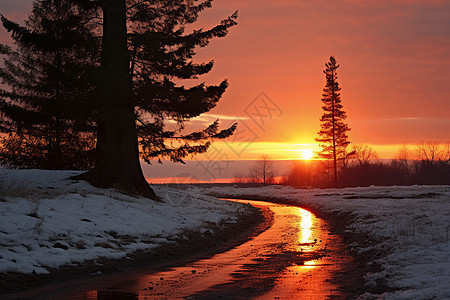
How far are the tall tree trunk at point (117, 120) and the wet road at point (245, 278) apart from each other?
9825 mm

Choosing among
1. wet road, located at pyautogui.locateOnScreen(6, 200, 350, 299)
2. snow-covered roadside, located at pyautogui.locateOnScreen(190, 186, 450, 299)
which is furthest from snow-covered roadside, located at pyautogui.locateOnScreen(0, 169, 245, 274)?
snow-covered roadside, located at pyautogui.locateOnScreen(190, 186, 450, 299)

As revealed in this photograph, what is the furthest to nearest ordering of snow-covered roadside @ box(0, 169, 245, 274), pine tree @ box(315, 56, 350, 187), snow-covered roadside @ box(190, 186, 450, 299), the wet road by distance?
pine tree @ box(315, 56, 350, 187) < snow-covered roadside @ box(0, 169, 245, 274) < the wet road < snow-covered roadside @ box(190, 186, 450, 299)

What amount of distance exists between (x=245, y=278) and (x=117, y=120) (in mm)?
14062

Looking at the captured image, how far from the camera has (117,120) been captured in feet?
70.8

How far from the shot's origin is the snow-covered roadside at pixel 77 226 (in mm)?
10258

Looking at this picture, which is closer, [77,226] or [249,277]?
[249,277]

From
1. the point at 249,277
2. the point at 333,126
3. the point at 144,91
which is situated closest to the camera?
the point at 249,277

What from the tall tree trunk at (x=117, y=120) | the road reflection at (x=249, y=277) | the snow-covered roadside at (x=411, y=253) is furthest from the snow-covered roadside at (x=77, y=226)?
the snow-covered roadside at (x=411, y=253)

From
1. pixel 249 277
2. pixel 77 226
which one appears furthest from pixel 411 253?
pixel 77 226

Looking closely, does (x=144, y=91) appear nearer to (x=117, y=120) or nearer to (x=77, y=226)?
(x=117, y=120)

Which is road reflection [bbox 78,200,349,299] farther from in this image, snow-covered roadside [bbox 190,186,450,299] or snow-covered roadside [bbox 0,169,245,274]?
snow-covered roadside [bbox 0,169,245,274]

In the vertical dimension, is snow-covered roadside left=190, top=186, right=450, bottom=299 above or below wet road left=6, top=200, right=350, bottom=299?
above

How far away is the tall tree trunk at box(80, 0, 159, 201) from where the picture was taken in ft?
71.6

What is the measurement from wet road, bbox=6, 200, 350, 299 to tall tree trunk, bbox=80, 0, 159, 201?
32.2 ft
